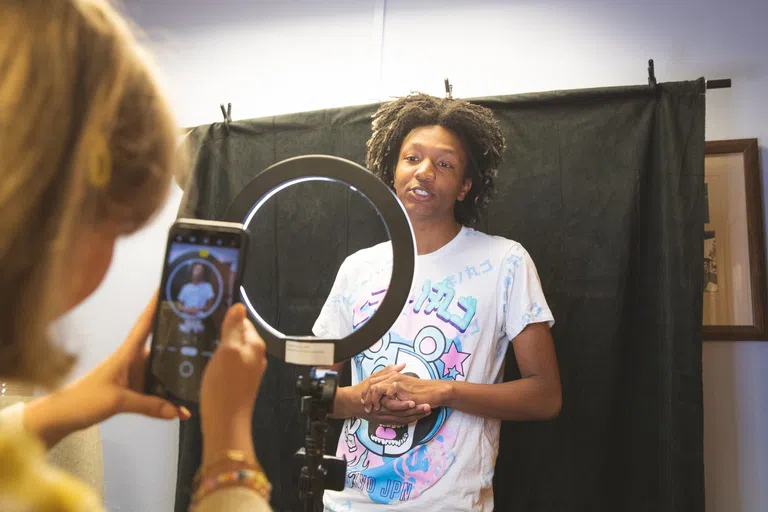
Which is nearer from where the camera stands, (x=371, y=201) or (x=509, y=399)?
(x=371, y=201)

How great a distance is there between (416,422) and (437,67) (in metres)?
1.13

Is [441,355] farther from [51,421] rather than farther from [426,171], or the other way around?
[51,421]

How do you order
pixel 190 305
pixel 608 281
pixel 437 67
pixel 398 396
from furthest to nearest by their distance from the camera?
1. pixel 437 67
2. pixel 608 281
3. pixel 398 396
4. pixel 190 305

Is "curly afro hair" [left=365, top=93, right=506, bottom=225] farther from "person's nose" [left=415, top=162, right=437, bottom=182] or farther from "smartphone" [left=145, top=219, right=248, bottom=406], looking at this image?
"smartphone" [left=145, top=219, right=248, bottom=406]

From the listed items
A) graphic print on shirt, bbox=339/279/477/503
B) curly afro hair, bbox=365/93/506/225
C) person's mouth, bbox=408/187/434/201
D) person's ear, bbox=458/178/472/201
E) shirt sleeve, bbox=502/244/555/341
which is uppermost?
curly afro hair, bbox=365/93/506/225

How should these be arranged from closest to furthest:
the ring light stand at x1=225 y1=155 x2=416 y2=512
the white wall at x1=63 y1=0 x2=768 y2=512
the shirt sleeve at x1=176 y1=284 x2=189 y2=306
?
the shirt sleeve at x1=176 y1=284 x2=189 y2=306
the ring light stand at x1=225 y1=155 x2=416 y2=512
the white wall at x1=63 y1=0 x2=768 y2=512

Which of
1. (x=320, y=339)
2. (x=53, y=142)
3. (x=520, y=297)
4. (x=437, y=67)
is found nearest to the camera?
(x=53, y=142)

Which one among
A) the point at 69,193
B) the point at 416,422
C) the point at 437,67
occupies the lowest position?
the point at 416,422

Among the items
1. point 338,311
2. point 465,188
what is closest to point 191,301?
point 338,311

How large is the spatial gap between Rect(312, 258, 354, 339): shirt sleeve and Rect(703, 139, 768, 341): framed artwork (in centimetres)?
92

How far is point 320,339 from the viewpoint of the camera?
783 millimetres

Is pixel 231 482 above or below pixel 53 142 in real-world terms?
below

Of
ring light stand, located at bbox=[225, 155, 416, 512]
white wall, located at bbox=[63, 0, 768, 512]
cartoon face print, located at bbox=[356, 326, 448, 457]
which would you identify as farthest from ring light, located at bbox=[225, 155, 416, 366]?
white wall, located at bbox=[63, 0, 768, 512]

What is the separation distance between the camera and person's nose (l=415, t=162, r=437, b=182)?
1356mm
